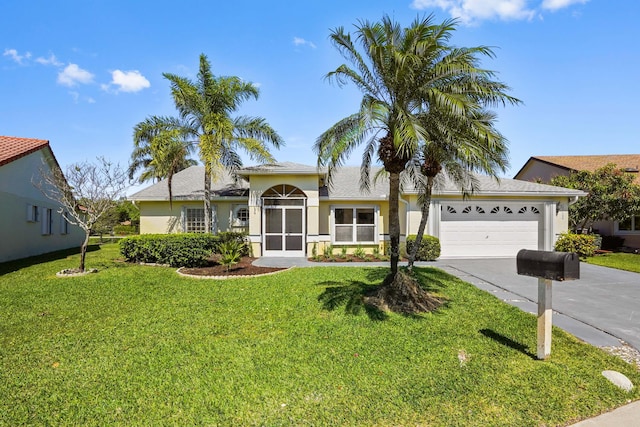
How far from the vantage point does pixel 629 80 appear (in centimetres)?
1088

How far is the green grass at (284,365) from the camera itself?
3.72 m

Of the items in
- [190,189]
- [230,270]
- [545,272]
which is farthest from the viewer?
[190,189]

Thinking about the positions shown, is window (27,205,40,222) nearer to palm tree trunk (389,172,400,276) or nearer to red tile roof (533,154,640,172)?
palm tree trunk (389,172,400,276)

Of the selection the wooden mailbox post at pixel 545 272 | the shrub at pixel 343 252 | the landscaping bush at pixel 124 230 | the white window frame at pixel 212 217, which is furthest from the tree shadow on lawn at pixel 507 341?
the landscaping bush at pixel 124 230

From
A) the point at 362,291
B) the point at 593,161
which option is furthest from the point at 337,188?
the point at 593,161

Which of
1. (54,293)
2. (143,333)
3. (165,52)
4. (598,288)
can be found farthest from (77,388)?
(598,288)

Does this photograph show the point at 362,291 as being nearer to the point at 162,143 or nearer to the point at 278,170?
the point at 278,170

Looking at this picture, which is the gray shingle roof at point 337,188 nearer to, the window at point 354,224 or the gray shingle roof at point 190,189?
the gray shingle roof at point 190,189

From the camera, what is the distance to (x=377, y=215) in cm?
1669

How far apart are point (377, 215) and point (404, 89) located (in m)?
9.78

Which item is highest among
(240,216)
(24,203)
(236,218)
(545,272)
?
(24,203)

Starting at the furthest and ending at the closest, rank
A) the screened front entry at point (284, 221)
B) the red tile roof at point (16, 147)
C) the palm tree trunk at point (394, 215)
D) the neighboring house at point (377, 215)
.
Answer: the screened front entry at point (284, 221)
the neighboring house at point (377, 215)
the red tile roof at point (16, 147)
the palm tree trunk at point (394, 215)

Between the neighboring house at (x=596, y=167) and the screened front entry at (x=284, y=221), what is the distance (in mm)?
16969

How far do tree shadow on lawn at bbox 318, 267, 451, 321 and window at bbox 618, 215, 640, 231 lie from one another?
55.9 ft
